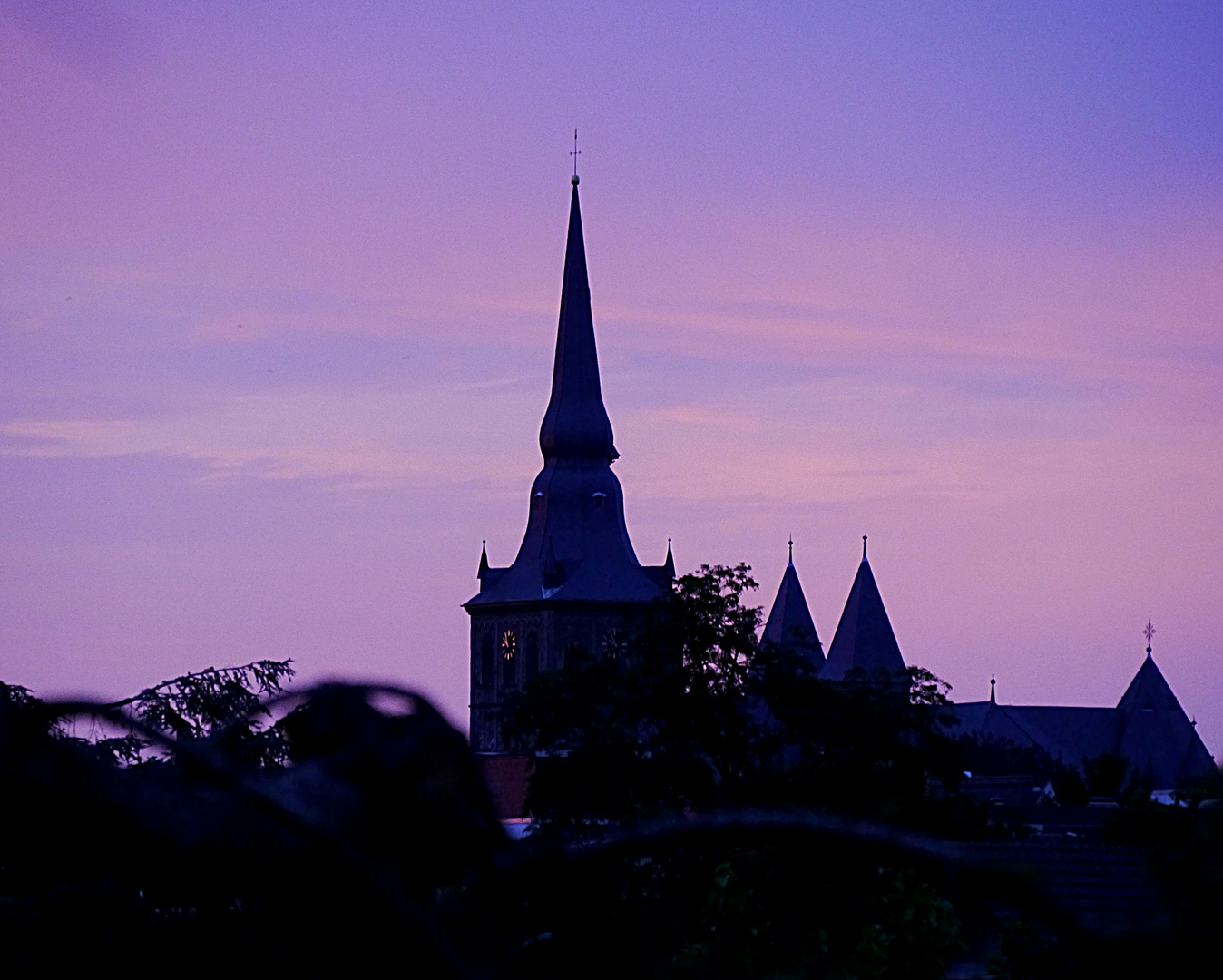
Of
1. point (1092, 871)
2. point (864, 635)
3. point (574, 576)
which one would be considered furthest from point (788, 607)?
point (1092, 871)

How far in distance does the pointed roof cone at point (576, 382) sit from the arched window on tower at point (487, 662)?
1177 centimetres

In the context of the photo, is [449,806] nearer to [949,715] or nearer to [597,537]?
[949,715]

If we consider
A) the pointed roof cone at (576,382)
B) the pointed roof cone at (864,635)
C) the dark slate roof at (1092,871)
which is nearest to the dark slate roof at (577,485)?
the pointed roof cone at (576,382)

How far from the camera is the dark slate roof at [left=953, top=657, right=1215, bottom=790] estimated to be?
398ft

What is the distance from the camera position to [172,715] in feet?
34.6

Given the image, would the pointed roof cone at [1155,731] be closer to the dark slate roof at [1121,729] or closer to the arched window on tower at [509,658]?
the dark slate roof at [1121,729]

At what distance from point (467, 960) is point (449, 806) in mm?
215

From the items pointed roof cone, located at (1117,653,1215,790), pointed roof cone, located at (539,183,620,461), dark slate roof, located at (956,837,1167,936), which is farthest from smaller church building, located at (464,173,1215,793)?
dark slate roof, located at (956,837,1167,936)

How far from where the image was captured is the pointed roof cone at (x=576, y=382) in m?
104

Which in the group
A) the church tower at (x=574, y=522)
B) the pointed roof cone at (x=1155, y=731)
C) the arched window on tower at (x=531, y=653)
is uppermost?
the church tower at (x=574, y=522)

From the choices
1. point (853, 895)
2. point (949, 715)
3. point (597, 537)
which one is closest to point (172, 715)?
point (853, 895)

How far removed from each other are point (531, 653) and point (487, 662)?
4.24 meters

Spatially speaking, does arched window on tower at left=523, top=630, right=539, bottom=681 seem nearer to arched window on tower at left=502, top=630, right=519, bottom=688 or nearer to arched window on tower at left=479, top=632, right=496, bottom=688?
arched window on tower at left=502, top=630, right=519, bottom=688

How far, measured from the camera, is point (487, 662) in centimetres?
11056
